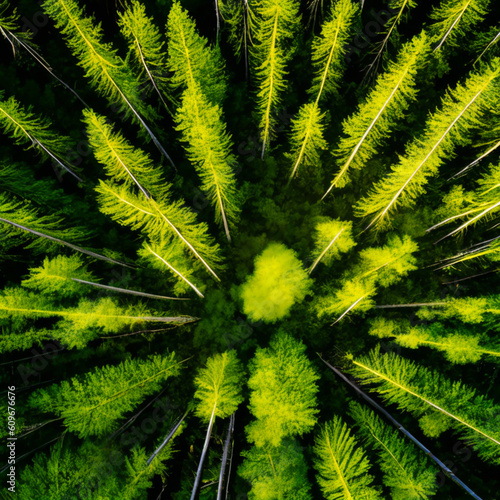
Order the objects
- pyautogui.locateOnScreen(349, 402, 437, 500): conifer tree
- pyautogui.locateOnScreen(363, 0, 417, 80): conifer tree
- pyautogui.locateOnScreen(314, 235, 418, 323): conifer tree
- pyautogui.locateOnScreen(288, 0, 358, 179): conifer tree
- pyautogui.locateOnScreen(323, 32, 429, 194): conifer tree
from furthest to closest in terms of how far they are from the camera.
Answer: pyautogui.locateOnScreen(363, 0, 417, 80): conifer tree < pyautogui.locateOnScreen(314, 235, 418, 323): conifer tree < pyautogui.locateOnScreen(349, 402, 437, 500): conifer tree < pyautogui.locateOnScreen(288, 0, 358, 179): conifer tree < pyautogui.locateOnScreen(323, 32, 429, 194): conifer tree

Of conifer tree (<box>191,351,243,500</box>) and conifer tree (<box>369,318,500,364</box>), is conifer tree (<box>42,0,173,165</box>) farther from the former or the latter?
conifer tree (<box>369,318,500,364</box>)

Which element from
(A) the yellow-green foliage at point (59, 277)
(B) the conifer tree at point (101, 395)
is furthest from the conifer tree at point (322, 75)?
(B) the conifer tree at point (101, 395)

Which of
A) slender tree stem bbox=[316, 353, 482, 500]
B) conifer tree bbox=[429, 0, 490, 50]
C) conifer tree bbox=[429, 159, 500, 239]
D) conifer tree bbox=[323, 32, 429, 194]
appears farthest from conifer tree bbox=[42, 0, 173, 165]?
conifer tree bbox=[429, 159, 500, 239]

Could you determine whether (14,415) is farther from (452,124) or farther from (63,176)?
(452,124)

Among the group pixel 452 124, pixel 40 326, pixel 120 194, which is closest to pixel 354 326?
pixel 452 124

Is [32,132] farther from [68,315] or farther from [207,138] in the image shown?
[207,138]
